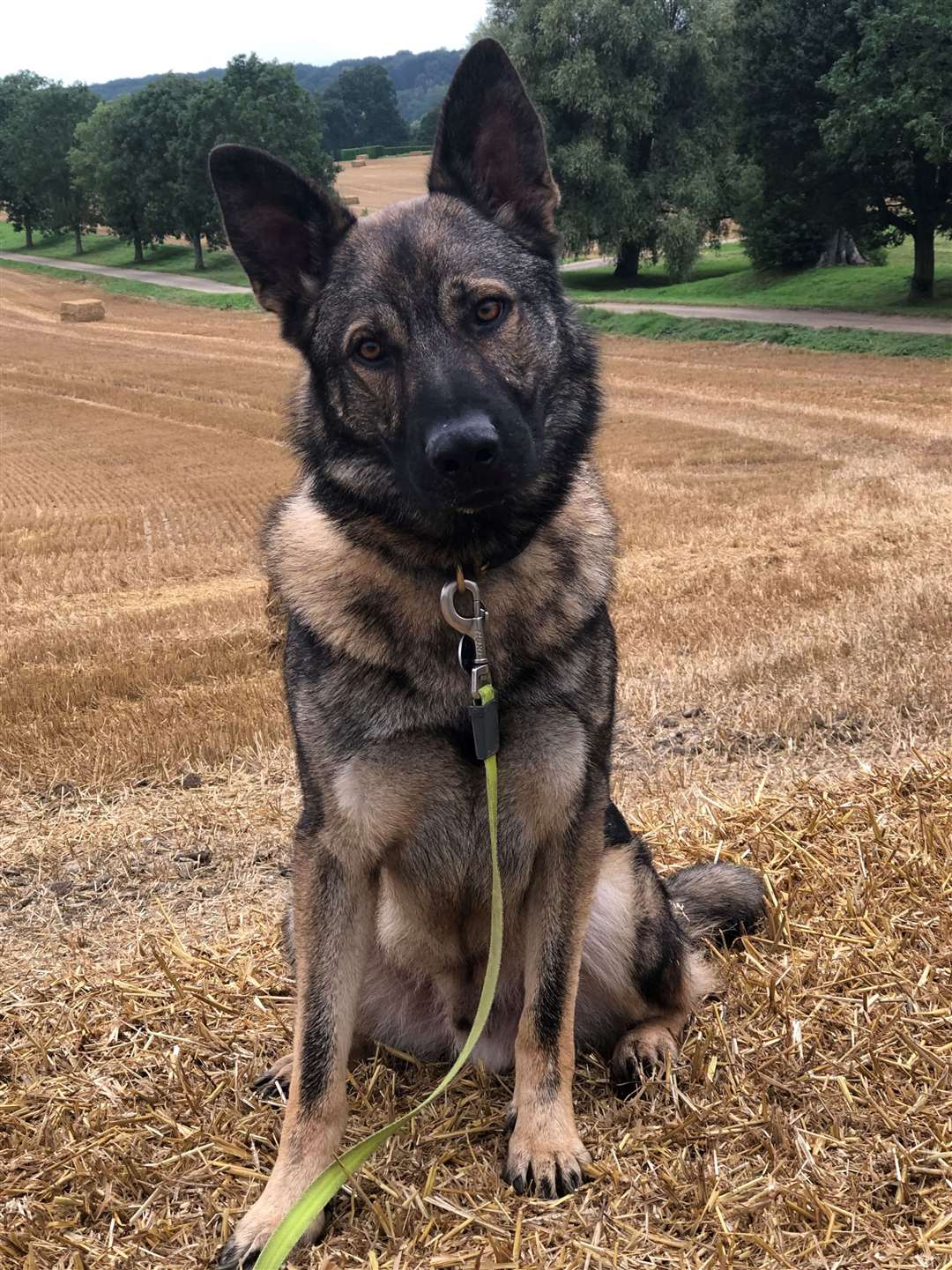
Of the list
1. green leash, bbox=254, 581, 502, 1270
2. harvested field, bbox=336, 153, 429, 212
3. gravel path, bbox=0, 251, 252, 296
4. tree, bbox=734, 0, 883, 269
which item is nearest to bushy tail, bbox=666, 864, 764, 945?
green leash, bbox=254, 581, 502, 1270

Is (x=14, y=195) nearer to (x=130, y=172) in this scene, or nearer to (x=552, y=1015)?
(x=130, y=172)

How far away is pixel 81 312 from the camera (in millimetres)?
36031

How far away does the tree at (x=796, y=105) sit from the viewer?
93.7ft

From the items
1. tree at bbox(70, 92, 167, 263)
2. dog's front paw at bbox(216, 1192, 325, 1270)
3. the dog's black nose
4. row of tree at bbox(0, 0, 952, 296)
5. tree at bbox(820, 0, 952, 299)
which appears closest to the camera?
the dog's black nose

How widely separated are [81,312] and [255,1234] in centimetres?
3724

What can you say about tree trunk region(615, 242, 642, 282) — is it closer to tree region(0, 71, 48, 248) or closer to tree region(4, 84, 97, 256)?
tree region(4, 84, 97, 256)

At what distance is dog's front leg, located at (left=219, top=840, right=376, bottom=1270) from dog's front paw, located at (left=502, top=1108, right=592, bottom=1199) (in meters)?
0.47

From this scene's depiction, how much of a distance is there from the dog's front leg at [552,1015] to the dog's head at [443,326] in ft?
2.79

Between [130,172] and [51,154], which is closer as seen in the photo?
[130,172]

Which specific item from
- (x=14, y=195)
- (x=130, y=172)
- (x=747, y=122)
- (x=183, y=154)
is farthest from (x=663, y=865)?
(x=14, y=195)

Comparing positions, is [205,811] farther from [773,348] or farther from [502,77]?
[773,348]

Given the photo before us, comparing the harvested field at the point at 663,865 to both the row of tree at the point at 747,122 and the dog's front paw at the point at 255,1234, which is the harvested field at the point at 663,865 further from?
the row of tree at the point at 747,122

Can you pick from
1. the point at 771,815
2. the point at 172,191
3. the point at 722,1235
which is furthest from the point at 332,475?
the point at 172,191

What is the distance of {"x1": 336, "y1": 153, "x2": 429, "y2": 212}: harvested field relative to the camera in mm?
55812
